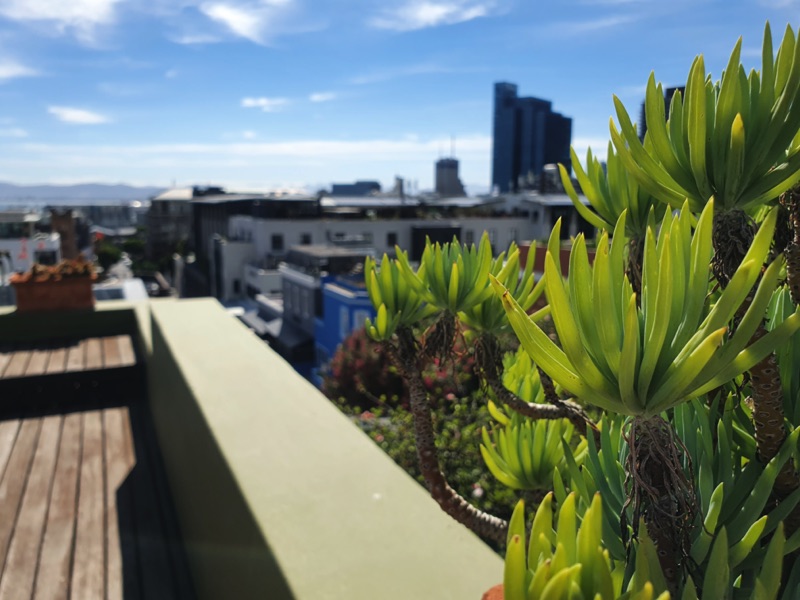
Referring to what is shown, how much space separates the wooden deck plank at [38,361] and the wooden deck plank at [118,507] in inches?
29.4

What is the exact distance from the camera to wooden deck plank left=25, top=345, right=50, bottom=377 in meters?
6.03

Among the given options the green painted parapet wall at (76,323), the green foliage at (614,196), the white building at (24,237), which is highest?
the green foliage at (614,196)

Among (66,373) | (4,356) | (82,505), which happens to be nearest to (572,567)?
(82,505)

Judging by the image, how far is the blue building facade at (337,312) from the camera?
2538 cm

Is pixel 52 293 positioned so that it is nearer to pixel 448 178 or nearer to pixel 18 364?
pixel 18 364

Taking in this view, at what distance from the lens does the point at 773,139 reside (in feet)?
3.56

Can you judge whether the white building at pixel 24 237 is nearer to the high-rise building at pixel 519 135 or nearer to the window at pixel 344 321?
the window at pixel 344 321

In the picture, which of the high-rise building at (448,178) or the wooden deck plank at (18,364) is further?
the high-rise building at (448,178)

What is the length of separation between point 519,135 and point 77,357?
64.6m

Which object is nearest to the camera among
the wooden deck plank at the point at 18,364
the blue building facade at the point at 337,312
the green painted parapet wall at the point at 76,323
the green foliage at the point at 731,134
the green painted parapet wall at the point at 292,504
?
the green foliage at the point at 731,134

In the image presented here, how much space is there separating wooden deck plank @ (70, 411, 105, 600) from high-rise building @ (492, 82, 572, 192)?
152 ft

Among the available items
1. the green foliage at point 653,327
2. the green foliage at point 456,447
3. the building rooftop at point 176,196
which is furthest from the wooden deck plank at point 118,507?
the building rooftop at point 176,196

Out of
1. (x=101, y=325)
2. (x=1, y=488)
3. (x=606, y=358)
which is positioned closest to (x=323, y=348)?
(x=101, y=325)

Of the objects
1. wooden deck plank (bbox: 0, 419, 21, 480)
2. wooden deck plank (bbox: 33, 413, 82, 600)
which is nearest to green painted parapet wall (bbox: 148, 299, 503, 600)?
wooden deck plank (bbox: 33, 413, 82, 600)
